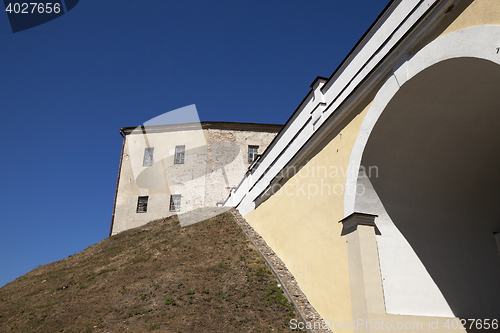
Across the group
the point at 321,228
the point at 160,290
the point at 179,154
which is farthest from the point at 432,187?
the point at 179,154

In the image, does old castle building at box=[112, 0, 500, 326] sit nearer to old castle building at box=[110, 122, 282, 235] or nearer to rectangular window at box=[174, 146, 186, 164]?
old castle building at box=[110, 122, 282, 235]

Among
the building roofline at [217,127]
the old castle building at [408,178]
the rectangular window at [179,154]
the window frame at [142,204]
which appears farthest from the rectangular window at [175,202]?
the old castle building at [408,178]

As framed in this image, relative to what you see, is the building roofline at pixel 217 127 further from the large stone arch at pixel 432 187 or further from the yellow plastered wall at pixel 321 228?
the large stone arch at pixel 432 187

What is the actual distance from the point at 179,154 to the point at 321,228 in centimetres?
1838

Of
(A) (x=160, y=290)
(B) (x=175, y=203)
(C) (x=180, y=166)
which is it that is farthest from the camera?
(C) (x=180, y=166)

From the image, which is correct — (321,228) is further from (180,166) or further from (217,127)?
(217,127)

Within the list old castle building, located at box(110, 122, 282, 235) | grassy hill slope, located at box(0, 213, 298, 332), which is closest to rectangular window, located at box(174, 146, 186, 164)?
old castle building, located at box(110, 122, 282, 235)

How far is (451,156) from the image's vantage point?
7.43 m

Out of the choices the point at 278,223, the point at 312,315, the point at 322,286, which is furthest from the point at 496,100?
the point at 278,223

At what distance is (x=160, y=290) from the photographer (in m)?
10.3

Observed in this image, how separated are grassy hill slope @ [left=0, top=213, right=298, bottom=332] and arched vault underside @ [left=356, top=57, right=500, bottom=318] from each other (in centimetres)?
321

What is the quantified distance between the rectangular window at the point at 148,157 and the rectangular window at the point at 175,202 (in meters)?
3.09

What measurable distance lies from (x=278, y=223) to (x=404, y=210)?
515cm

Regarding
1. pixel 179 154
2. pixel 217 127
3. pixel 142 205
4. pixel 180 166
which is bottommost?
pixel 142 205
